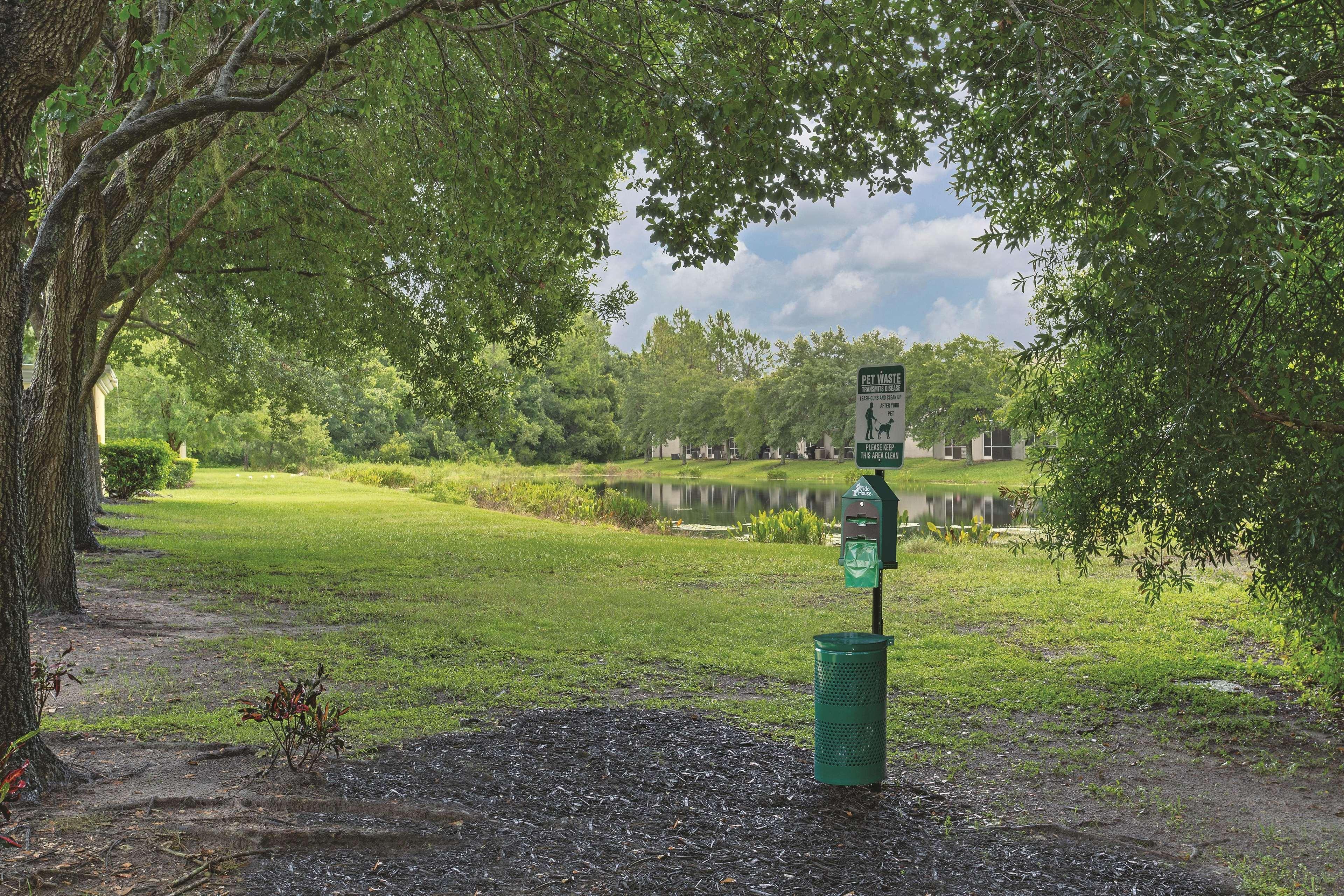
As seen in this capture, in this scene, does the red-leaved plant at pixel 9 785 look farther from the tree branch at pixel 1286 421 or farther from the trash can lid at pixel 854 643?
the tree branch at pixel 1286 421

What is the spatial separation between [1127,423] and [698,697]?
388 centimetres

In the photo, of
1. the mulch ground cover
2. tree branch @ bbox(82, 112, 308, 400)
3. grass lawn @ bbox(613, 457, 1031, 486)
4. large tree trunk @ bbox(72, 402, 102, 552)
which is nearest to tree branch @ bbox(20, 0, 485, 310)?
the mulch ground cover

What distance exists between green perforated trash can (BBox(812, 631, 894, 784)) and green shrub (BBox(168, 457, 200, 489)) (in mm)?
34775

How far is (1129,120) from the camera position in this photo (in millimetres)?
3916

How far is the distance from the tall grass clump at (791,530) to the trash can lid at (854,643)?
13.6m

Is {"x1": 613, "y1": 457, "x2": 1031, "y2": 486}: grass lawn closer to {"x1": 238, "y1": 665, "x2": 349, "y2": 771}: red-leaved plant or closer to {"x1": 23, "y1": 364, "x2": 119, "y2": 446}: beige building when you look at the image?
{"x1": 23, "y1": 364, "x2": 119, "y2": 446}: beige building

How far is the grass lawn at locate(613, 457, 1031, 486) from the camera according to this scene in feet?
156

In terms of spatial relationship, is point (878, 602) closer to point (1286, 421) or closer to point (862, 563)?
point (862, 563)

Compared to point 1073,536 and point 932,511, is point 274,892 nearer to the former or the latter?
point 1073,536

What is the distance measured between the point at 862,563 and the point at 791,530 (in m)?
14.0

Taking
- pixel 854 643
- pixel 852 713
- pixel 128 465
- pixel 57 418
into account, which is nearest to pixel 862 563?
pixel 854 643

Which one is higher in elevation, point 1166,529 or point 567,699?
point 1166,529

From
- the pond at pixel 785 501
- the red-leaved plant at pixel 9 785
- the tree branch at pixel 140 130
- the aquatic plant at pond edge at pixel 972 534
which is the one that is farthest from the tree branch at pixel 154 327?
the red-leaved plant at pixel 9 785

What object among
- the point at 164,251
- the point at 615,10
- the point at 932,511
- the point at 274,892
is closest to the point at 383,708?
the point at 274,892
